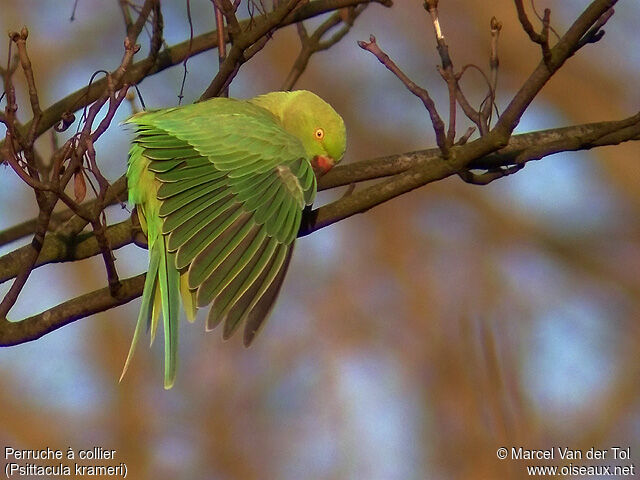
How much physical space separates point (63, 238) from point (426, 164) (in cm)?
152

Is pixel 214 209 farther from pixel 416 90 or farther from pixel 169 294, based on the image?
pixel 416 90

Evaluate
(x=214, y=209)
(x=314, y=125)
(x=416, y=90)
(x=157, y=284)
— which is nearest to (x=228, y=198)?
(x=214, y=209)

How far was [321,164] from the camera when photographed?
458 cm

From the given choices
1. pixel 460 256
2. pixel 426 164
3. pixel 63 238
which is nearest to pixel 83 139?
pixel 63 238

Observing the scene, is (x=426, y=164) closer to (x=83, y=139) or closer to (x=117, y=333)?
(x=83, y=139)

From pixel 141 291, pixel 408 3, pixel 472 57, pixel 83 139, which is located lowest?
pixel 141 291

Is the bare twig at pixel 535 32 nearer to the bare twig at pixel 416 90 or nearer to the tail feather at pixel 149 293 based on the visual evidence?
the bare twig at pixel 416 90

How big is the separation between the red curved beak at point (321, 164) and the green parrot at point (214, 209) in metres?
0.38

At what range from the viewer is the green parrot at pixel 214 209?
3371 millimetres

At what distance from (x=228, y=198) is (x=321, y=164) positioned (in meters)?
0.98

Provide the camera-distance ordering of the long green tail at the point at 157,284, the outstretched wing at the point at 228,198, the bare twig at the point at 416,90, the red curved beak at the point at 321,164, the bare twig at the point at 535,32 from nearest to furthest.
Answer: the bare twig at the point at 535,32, the bare twig at the point at 416,90, the outstretched wing at the point at 228,198, the long green tail at the point at 157,284, the red curved beak at the point at 321,164

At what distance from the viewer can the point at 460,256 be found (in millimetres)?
7852

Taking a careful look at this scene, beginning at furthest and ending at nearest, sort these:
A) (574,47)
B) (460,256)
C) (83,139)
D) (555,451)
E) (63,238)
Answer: (460,256)
(555,451)
(63,238)
(574,47)
(83,139)

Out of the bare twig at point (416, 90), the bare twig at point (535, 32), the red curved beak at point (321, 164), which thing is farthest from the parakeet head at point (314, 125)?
the bare twig at point (535, 32)
